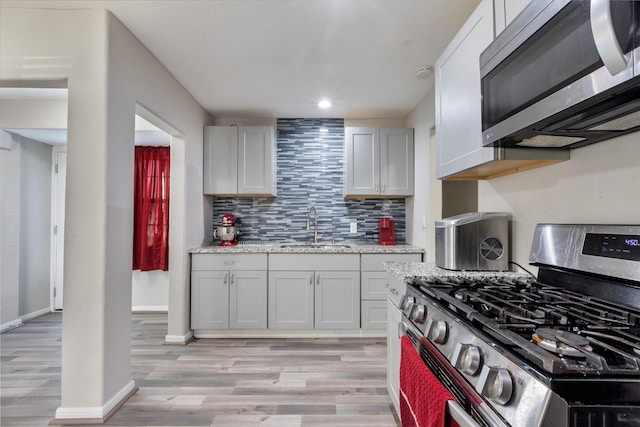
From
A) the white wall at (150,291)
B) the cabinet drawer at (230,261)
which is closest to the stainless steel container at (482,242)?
the cabinet drawer at (230,261)

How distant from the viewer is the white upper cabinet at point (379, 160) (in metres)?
3.51

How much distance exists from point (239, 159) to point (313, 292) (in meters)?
1.65

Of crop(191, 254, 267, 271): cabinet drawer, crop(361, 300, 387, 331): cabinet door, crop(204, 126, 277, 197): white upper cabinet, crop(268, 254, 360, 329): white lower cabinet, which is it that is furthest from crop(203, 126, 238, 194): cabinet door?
crop(361, 300, 387, 331): cabinet door

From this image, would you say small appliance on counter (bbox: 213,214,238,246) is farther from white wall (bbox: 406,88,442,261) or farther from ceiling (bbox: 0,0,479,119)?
white wall (bbox: 406,88,442,261)

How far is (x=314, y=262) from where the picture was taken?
318cm

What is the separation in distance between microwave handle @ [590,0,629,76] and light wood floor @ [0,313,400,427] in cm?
192

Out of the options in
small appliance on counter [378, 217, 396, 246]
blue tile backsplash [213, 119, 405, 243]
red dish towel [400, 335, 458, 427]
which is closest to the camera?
red dish towel [400, 335, 458, 427]

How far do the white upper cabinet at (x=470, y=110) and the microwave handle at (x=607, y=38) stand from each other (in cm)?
60

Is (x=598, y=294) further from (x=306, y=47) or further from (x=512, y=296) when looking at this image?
(x=306, y=47)

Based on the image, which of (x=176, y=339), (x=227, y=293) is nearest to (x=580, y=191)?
(x=227, y=293)

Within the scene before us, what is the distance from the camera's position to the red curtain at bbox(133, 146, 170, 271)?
13.3 feet

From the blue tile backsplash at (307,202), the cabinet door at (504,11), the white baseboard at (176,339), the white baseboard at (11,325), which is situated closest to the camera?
the cabinet door at (504,11)

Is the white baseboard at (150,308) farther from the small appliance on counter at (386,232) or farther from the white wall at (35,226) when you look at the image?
the small appliance on counter at (386,232)

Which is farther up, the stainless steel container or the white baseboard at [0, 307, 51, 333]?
the stainless steel container
